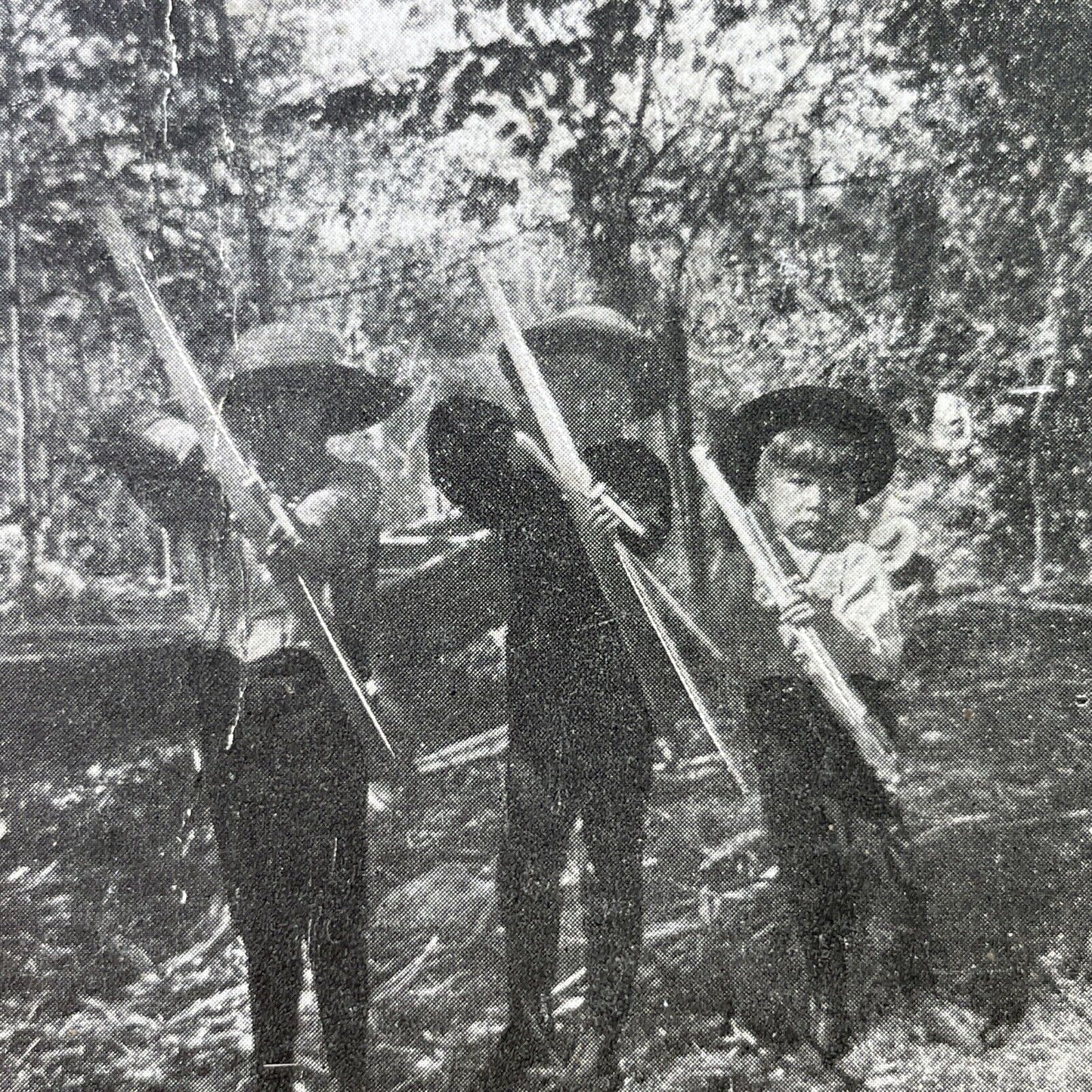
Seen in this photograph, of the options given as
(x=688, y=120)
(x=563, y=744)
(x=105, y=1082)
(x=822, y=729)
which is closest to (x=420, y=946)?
(x=563, y=744)

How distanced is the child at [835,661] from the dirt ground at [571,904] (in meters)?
0.06

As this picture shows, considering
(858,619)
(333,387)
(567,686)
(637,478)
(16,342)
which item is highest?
(16,342)

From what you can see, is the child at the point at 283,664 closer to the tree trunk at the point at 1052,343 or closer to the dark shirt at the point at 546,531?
the dark shirt at the point at 546,531

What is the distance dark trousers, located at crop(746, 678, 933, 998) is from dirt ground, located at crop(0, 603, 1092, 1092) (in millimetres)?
63

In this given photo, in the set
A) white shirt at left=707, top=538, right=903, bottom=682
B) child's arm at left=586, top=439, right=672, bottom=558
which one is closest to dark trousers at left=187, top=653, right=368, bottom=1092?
child's arm at left=586, top=439, right=672, bottom=558

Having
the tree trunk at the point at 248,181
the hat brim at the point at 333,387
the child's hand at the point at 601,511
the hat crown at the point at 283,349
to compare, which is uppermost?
the tree trunk at the point at 248,181

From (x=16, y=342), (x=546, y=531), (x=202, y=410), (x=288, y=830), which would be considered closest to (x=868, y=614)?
(x=546, y=531)

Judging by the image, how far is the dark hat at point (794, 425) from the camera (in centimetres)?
246

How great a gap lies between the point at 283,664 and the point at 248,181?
4.08 ft

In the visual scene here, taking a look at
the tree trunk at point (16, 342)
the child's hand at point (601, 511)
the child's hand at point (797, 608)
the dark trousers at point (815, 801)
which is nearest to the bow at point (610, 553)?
the child's hand at point (601, 511)

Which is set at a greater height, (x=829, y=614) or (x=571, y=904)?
(x=829, y=614)

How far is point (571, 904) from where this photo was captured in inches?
98.7

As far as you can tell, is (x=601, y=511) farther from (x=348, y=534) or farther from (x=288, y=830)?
(x=288, y=830)

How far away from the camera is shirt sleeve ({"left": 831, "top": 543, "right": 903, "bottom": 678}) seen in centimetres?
247
